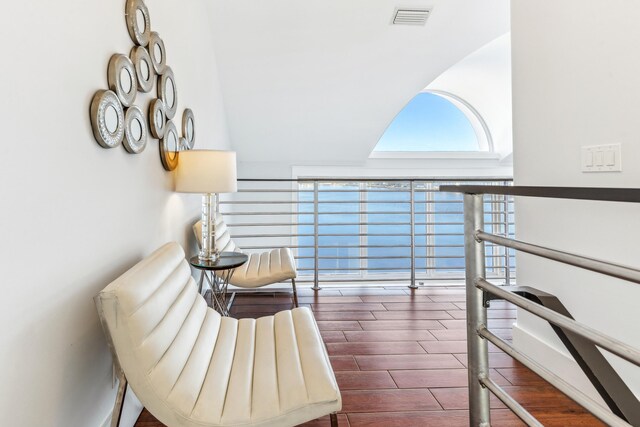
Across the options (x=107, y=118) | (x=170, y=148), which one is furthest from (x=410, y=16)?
(x=107, y=118)

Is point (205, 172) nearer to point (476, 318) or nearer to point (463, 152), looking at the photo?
point (476, 318)

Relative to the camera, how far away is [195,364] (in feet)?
4.22

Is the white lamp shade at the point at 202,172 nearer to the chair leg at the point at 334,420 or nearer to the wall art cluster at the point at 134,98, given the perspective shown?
the wall art cluster at the point at 134,98

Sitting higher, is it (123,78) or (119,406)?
(123,78)

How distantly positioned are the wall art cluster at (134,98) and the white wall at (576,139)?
6.11 feet

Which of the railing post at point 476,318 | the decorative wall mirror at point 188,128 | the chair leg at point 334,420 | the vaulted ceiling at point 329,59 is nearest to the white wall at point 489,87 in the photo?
the vaulted ceiling at point 329,59

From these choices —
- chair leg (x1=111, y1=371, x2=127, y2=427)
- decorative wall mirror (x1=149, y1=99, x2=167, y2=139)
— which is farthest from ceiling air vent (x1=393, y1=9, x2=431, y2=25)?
chair leg (x1=111, y1=371, x2=127, y2=427)

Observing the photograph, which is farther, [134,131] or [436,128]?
[436,128]

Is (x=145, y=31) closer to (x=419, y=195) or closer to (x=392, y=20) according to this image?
(x=392, y=20)

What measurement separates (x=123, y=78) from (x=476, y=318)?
1552 millimetres

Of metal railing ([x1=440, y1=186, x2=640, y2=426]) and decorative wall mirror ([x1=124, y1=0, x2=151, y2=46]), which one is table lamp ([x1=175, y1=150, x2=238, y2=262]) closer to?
decorative wall mirror ([x1=124, y1=0, x2=151, y2=46])

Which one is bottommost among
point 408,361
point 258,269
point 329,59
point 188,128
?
point 408,361

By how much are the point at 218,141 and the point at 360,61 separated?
1.57 m

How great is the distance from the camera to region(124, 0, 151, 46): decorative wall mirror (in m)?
1.61
